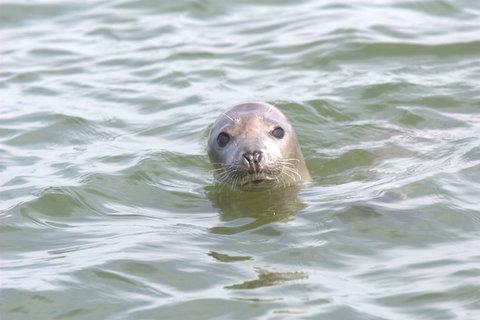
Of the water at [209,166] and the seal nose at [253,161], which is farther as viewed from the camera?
the seal nose at [253,161]

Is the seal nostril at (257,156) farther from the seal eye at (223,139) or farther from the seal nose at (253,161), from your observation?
the seal eye at (223,139)

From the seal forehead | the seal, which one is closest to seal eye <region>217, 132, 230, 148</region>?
the seal

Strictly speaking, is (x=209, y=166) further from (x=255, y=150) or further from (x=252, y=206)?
(x=255, y=150)

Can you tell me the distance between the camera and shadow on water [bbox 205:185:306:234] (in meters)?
7.70

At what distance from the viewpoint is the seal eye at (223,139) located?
838 cm

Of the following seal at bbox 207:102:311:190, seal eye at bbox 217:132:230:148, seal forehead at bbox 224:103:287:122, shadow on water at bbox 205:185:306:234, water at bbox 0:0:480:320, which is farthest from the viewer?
seal forehead at bbox 224:103:287:122

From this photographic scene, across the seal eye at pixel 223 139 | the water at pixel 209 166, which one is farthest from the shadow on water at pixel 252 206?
the seal eye at pixel 223 139

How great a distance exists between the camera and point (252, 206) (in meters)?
8.12

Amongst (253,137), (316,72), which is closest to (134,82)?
(316,72)

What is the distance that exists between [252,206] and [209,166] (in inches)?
48.3

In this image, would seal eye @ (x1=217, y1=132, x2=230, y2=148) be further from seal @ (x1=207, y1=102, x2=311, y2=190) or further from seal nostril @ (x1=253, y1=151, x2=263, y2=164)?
seal nostril @ (x1=253, y1=151, x2=263, y2=164)

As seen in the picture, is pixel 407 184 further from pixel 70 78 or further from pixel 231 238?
pixel 70 78

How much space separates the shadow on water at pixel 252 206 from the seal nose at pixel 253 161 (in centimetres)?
34

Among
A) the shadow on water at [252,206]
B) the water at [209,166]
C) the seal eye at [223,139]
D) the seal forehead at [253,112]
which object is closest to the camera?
the water at [209,166]
